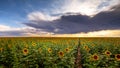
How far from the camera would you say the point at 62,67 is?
991 centimetres

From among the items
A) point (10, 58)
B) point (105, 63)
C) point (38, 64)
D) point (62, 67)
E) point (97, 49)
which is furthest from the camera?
point (97, 49)

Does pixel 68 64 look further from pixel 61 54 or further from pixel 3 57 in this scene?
pixel 3 57

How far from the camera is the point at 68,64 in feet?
34.2

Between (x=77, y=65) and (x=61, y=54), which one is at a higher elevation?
(x=61, y=54)

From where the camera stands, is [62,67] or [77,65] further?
[77,65]

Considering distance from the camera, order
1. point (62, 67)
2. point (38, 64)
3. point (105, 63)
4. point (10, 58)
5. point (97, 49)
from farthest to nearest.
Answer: point (97, 49)
point (10, 58)
point (38, 64)
point (62, 67)
point (105, 63)

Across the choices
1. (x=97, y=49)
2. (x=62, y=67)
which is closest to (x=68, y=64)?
(x=62, y=67)

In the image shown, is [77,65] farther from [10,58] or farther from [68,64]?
[10,58]

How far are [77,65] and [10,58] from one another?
376 cm

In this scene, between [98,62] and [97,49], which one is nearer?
[98,62]

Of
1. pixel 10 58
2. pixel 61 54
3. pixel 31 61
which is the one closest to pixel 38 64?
pixel 31 61

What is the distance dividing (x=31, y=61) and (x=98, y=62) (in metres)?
3.18

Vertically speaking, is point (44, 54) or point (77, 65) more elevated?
Answer: point (44, 54)

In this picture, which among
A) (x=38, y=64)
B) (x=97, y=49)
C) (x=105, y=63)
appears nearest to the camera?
(x=105, y=63)
